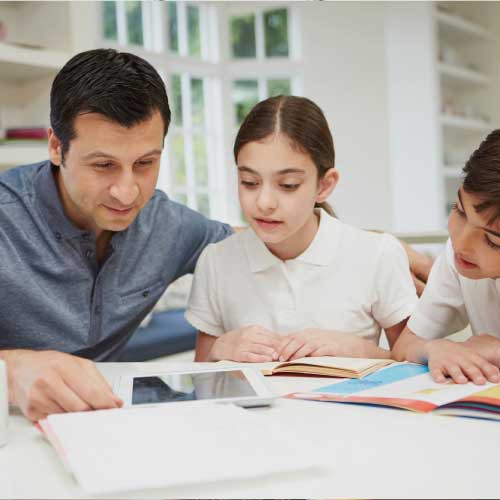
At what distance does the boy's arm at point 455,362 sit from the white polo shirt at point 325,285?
0.30 meters

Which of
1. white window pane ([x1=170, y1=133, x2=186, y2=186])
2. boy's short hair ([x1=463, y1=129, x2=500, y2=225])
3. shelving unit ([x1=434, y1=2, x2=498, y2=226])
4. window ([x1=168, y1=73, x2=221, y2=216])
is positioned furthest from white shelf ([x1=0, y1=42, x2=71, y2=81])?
shelving unit ([x1=434, y1=2, x2=498, y2=226])

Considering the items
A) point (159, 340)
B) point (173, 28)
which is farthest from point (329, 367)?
point (173, 28)

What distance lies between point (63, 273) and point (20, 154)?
1606 mm

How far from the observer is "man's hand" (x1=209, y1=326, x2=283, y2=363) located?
130 cm

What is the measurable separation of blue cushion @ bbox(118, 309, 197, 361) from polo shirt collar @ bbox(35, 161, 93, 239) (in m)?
1.35

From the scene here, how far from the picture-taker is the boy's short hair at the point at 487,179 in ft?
3.59

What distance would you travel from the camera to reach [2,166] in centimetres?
296

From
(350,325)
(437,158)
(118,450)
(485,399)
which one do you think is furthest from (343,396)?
(437,158)

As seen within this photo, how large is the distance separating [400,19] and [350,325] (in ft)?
15.3

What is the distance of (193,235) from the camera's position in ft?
5.63

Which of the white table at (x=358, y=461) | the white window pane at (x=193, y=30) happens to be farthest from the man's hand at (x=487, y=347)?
the white window pane at (x=193, y=30)

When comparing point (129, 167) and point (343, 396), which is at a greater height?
point (129, 167)

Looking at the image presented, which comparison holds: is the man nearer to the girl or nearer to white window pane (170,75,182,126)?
the girl

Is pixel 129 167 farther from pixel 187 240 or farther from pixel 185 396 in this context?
pixel 185 396
